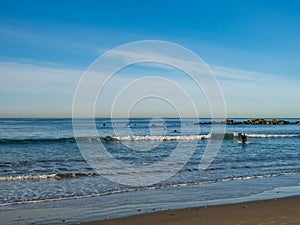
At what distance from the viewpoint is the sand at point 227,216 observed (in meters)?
8.60

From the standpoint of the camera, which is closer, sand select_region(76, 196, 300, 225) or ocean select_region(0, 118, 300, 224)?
sand select_region(76, 196, 300, 225)

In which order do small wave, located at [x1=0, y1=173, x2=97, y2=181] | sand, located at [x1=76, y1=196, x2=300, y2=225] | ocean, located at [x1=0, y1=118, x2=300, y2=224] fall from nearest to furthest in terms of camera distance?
sand, located at [x1=76, y1=196, x2=300, y2=225] < ocean, located at [x1=0, y1=118, x2=300, y2=224] < small wave, located at [x1=0, y1=173, x2=97, y2=181]

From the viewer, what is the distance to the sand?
8602mm

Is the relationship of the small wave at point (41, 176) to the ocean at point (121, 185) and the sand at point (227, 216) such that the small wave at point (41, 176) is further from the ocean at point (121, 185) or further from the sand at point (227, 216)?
the sand at point (227, 216)

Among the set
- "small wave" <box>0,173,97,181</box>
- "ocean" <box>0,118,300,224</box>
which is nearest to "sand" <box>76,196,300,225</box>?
"ocean" <box>0,118,300,224</box>

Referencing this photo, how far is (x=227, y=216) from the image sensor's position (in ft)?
30.2

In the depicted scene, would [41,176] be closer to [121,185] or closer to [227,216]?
[121,185]

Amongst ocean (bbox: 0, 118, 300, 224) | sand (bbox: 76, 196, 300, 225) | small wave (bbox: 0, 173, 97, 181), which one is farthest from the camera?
small wave (bbox: 0, 173, 97, 181)

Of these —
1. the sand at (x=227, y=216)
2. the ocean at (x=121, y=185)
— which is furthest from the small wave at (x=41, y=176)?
the sand at (x=227, y=216)

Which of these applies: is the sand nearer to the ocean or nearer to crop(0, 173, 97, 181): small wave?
the ocean

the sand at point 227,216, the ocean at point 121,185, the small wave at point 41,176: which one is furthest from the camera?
the small wave at point 41,176

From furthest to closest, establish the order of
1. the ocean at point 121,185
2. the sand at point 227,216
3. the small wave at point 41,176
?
the small wave at point 41,176 → the ocean at point 121,185 → the sand at point 227,216

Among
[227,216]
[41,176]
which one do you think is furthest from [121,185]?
[227,216]

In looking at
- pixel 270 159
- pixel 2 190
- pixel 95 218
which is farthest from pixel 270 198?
pixel 270 159
